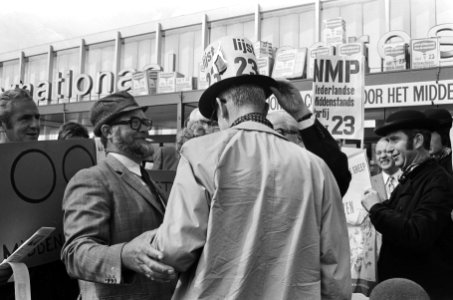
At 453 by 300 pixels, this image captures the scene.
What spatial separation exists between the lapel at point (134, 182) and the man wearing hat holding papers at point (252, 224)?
2.19ft

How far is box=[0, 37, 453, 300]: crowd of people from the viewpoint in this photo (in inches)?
60.9

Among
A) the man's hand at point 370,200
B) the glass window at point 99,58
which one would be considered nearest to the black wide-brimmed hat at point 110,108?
the man's hand at point 370,200

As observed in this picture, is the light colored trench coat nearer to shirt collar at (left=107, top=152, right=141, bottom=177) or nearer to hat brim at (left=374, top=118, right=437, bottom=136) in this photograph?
shirt collar at (left=107, top=152, right=141, bottom=177)

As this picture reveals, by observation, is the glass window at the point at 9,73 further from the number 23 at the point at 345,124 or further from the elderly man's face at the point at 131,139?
the elderly man's face at the point at 131,139

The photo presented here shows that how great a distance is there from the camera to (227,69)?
198 centimetres

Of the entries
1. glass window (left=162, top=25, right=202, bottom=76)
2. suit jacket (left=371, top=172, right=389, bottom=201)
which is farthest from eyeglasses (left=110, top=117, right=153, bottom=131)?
glass window (left=162, top=25, right=202, bottom=76)

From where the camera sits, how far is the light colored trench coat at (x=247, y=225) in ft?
5.03

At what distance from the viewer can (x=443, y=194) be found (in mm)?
2812

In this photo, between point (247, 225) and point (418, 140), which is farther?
point (418, 140)

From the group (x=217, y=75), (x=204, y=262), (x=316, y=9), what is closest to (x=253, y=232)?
(x=204, y=262)

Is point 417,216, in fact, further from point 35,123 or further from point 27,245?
point 35,123

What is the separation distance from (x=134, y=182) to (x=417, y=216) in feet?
5.18

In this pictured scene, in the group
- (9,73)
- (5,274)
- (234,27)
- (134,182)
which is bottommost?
(5,274)

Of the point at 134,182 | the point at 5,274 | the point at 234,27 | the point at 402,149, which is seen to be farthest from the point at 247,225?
the point at 234,27
